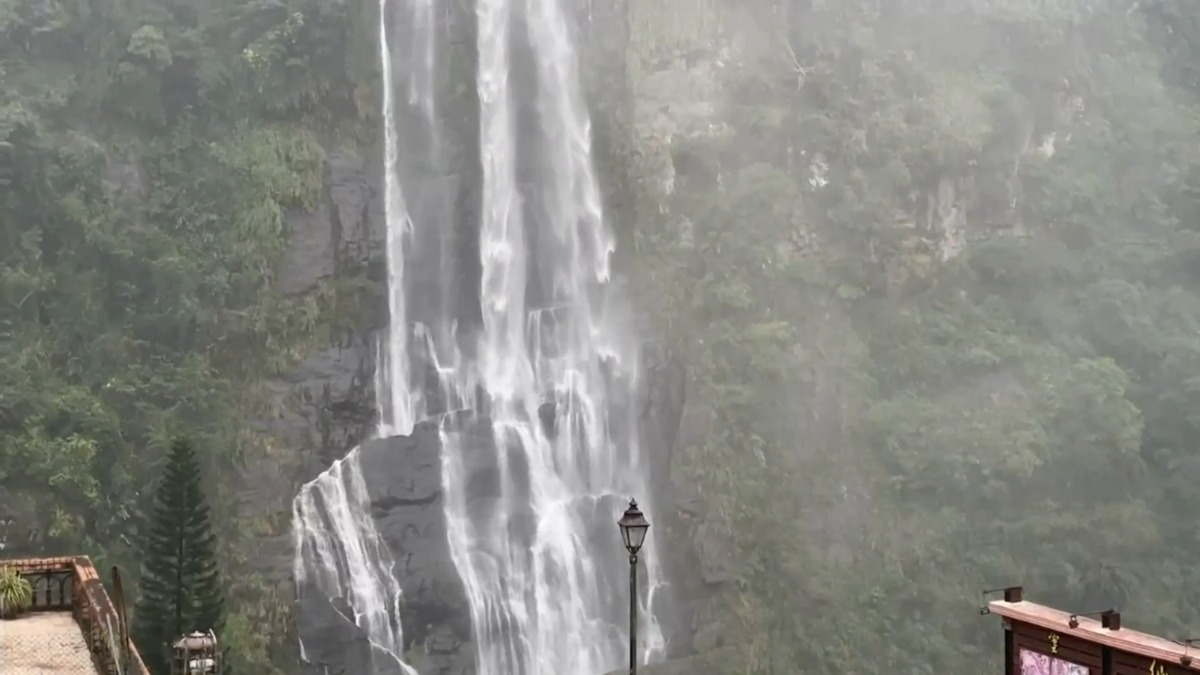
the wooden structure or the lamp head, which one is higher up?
the lamp head

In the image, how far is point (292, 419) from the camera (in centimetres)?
2252

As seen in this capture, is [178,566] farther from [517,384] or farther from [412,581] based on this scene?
[517,384]

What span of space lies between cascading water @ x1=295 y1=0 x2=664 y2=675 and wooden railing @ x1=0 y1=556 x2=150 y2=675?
9.13 meters

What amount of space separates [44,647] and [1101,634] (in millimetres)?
10181

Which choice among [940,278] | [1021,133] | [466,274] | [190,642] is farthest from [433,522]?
[1021,133]

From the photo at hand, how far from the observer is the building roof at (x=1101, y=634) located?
32.9 ft

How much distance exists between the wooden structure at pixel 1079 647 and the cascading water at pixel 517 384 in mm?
12378

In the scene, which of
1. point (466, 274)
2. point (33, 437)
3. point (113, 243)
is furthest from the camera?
point (466, 274)

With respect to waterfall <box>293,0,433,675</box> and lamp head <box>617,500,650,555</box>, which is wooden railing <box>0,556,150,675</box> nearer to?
lamp head <box>617,500,650,555</box>

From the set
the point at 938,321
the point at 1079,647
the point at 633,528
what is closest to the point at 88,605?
the point at 633,528

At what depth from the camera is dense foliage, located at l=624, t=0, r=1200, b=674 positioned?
80.2 ft

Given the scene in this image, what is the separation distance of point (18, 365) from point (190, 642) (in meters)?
9.75

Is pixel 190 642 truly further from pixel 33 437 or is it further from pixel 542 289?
pixel 542 289

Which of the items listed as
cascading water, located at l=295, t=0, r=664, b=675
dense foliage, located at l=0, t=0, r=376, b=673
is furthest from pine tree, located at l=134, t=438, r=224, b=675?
cascading water, located at l=295, t=0, r=664, b=675
